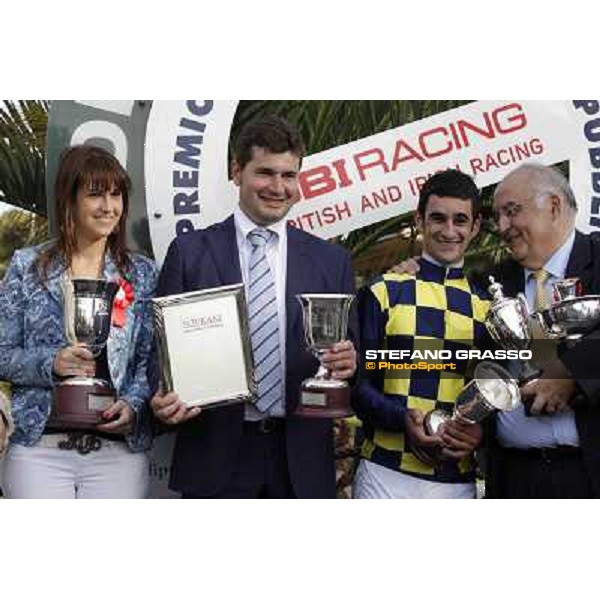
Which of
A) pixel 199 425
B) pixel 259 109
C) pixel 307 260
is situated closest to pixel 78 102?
pixel 259 109

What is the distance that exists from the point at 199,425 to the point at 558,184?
145 centimetres

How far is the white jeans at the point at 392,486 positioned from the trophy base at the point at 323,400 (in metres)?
0.26

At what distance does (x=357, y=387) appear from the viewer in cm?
334

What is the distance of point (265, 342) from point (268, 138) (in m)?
0.68

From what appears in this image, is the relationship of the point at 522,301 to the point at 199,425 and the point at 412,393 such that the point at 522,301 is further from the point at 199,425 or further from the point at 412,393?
the point at 199,425

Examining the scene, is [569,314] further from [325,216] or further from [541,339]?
[325,216]

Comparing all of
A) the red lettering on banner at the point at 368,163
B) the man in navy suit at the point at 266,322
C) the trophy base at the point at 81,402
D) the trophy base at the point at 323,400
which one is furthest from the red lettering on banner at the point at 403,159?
the trophy base at the point at 81,402

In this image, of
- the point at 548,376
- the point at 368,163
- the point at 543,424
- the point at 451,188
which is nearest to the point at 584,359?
the point at 548,376

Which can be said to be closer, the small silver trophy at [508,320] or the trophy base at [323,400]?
the trophy base at [323,400]

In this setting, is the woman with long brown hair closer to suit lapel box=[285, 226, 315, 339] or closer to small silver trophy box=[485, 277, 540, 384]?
suit lapel box=[285, 226, 315, 339]

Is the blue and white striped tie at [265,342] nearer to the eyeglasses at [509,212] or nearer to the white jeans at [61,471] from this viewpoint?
the white jeans at [61,471]

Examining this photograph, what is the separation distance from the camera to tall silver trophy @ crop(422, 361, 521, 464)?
325 centimetres

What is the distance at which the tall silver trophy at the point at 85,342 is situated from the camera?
126 inches

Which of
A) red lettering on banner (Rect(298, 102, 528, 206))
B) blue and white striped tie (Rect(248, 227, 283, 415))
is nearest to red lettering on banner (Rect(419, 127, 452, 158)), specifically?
red lettering on banner (Rect(298, 102, 528, 206))
